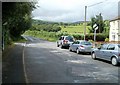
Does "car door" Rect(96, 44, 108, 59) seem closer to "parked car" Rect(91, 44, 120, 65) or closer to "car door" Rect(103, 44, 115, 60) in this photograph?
"parked car" Rect(91, 44, 120, 65)

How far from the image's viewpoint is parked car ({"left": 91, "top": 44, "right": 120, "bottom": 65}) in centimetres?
1700

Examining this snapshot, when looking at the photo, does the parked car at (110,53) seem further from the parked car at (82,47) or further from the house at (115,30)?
the house at (115,30)

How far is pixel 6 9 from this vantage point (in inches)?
652

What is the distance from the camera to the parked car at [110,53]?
55.8ft

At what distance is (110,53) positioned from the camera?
17.8 m

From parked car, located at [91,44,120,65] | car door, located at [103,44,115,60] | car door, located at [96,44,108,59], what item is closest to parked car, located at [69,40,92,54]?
parked car, located at [91,44,120,65]

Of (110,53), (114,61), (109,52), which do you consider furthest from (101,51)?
(114,61)

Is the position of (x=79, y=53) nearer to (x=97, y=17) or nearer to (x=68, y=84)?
(x=68, y=84)

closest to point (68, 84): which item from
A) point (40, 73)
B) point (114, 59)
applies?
point (40, 73)

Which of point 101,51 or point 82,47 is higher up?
point 82,47

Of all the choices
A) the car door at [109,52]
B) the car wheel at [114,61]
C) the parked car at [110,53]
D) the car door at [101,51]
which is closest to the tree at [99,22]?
the car door at [101,51]

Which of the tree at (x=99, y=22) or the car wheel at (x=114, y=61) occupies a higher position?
the tree at (x=99, y=22)

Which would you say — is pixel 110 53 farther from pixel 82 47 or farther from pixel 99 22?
pixel 99 22

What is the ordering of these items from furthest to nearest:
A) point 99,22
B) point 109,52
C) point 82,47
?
point 99,22 < point 82,47 < point 109,52
